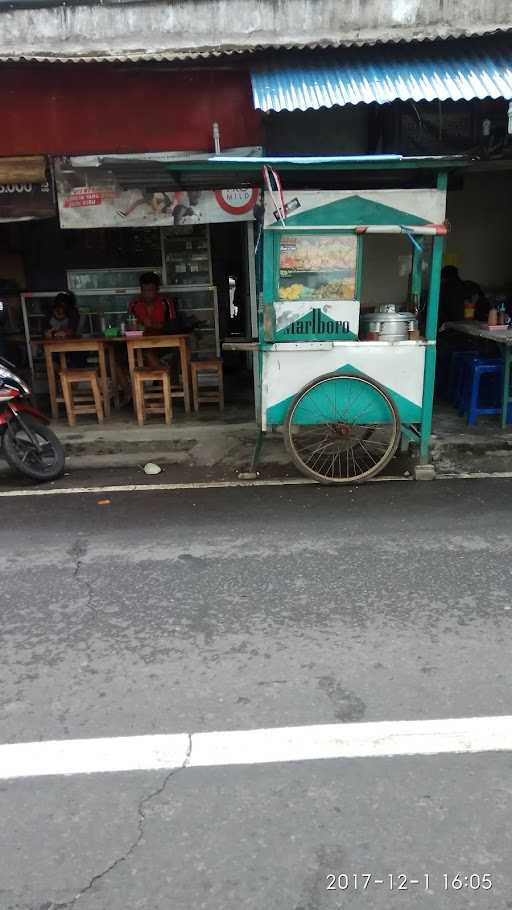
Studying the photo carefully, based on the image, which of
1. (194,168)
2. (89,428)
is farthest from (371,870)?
(89,428)

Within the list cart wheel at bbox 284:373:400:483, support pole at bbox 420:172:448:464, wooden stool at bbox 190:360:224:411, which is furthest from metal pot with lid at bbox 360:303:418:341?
wooden stool at bbox 190:360:224:411

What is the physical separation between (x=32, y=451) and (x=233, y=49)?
447cm

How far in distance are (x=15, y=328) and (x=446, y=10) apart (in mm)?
6779

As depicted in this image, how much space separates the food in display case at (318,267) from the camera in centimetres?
529

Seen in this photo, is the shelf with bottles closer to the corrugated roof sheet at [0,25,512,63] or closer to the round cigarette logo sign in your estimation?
the round cigarette logo sign

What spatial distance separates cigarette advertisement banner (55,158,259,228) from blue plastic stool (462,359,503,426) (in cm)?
298

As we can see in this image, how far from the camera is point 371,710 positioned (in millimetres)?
2697

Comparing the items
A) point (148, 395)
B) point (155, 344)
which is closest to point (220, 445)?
point (148, 395)

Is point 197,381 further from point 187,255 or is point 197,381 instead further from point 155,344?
point 187,255

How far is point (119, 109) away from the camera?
7016 millimetres

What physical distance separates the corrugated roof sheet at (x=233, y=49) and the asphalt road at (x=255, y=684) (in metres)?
4.52

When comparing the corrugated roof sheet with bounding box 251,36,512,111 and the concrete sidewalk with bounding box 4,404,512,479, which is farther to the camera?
the concrete sidewalk with bounding box 4,404,512,479

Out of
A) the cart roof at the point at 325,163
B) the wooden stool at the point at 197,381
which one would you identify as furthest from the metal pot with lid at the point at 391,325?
the wooden stool at the point at 197,381

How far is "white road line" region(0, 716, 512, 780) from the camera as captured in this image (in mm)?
2445
